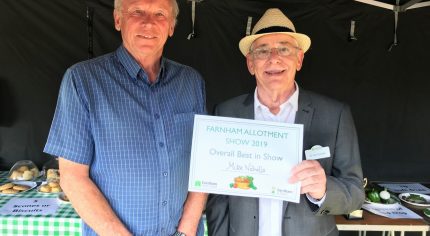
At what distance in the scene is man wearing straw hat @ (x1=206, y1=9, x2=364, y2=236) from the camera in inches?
66.9

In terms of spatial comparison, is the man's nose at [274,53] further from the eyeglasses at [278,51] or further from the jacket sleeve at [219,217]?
the jacket sleeve at [219,217]

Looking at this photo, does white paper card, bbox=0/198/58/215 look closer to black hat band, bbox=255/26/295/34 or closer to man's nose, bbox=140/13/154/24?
man's nose, bbox=140/13/154/24

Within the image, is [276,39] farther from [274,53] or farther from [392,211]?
[392,211]

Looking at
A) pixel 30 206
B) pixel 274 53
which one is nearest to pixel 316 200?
pixel 274 53

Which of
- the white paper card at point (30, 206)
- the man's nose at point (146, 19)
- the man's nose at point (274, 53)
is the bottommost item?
the white paper card at point (30, 206)

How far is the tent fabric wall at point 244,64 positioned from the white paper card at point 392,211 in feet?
4.99

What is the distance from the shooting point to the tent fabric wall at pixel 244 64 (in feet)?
13.2

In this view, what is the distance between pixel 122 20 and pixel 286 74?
0.94 metres

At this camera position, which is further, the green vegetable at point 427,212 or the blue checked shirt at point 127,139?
the green vegetable at point 427,212

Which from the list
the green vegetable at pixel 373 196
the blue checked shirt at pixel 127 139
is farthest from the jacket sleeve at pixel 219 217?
the green vegetable at pixel 373 196

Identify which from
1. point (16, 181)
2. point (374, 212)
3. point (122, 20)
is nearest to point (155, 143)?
point (122, 20)

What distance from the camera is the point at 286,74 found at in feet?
5.93

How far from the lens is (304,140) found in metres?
1.77

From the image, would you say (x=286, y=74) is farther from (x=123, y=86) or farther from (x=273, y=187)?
(x=123, y=86)
